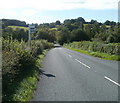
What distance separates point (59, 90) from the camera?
8.97 meters

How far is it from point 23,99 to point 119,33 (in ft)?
286

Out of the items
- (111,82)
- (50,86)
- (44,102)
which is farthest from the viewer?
(111,82)

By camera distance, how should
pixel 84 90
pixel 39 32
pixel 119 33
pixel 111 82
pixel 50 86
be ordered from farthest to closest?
pixel 39 32, pixel 119 33, pixel 111 82, pixel 50 86, pixel 84 90

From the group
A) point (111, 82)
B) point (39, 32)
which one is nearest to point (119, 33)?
point (39, 32)

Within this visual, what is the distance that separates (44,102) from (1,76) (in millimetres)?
1857

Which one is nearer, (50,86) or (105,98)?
(105,98)

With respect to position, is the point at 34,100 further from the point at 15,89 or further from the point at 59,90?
the point at 59,90

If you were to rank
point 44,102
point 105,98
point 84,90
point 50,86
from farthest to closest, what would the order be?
point 50,86
point 84,90
point 105,98
point 44,102

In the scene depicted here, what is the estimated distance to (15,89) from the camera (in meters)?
8.20

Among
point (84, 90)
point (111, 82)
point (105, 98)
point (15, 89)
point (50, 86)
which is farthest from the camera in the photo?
point (111, 82)

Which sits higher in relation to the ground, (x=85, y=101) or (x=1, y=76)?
(x=1, y=76)

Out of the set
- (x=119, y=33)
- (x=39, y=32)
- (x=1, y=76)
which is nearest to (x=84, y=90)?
(x=1, y=76)

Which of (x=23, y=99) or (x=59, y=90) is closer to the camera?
(x=23, y=99)

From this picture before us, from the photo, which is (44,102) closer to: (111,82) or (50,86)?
(50,86)
